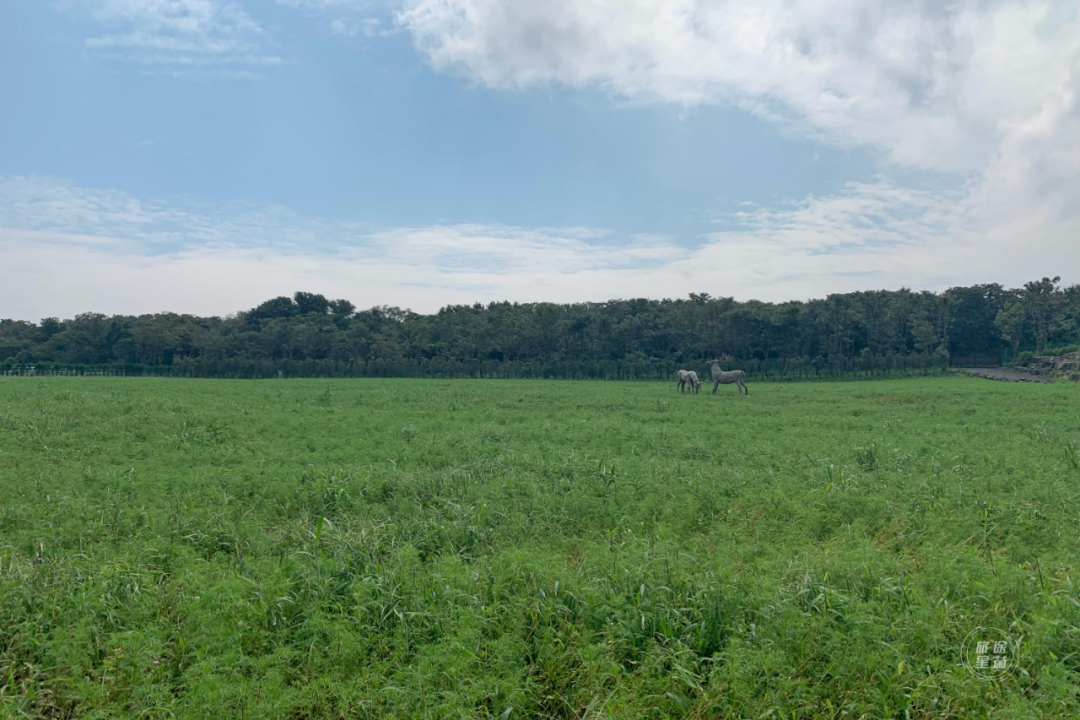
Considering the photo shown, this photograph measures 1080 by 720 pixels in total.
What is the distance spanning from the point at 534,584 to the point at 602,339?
68.0 meters

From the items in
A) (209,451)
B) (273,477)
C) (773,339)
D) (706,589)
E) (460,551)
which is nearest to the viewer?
(706,589)

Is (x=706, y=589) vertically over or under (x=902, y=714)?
over

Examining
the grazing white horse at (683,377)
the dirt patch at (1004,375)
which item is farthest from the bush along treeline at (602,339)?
the grazing white horse at (683,377)

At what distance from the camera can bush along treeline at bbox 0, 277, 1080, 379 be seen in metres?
66.6

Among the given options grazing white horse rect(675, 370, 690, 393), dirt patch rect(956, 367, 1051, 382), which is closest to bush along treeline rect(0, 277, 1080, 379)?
dirt patch rect(956, 367, 1051, 382)

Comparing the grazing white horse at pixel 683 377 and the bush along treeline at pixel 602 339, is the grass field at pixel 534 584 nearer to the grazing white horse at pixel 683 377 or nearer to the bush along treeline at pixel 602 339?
the grazing white horse at pixel 683 377

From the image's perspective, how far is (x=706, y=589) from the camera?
5379 millimetres

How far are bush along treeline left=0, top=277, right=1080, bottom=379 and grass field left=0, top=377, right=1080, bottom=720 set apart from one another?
52624mm

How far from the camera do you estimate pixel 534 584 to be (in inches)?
223

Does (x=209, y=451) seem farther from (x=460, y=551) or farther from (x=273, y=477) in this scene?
(x=460, y=551)

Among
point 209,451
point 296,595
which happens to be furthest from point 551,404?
point 296,595

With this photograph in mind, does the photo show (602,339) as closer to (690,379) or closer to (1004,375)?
(1004,375)

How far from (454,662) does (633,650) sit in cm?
140

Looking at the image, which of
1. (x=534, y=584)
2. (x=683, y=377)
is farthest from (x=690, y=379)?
(x=534, y=584)
